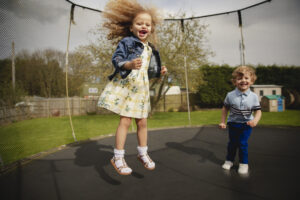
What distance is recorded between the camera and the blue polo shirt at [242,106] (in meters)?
1.30

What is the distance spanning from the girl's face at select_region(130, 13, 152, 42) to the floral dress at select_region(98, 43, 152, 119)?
259 mm

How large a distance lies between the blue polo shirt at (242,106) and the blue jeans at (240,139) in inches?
1.7

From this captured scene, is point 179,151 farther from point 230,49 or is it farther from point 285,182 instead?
point 230,49

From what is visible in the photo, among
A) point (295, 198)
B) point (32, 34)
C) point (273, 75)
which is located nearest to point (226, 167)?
point (295, 198)

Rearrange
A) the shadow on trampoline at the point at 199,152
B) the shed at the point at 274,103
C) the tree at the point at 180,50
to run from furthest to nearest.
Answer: the shed at the point at 274,103
the tree at the point at 180,50
the shadow on trampoline at the point at 199,152

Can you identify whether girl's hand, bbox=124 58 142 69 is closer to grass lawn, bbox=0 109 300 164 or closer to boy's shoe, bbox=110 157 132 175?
boy's shoe, bbox=110 157 132 175

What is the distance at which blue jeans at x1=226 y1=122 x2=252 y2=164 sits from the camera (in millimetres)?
1300

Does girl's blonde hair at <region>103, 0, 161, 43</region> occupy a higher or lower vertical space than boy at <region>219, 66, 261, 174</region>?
higher

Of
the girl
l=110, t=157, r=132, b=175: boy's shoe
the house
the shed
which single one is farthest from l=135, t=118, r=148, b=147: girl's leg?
the house

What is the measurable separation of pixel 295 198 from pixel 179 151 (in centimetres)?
102

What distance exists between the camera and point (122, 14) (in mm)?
1341

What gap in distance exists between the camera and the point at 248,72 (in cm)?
131

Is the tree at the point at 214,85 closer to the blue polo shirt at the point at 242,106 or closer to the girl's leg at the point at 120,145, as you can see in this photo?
the blue polo shirt at the point at 242,106

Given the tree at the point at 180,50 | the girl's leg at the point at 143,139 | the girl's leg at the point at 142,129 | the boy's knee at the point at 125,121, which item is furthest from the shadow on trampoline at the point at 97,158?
the tree at the point at 180,50
